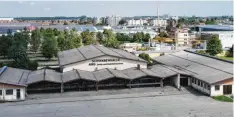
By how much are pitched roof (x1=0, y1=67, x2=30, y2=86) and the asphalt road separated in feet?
4.87

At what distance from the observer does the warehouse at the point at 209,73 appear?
1561 centimetres

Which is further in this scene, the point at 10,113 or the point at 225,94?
the point at 225,94

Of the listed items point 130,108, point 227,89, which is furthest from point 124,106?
point 227,89

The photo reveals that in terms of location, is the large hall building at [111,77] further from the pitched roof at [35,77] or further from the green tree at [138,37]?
the green tree at [138,37]

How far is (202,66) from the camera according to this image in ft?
63.2

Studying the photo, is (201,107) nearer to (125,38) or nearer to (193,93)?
(193,93)

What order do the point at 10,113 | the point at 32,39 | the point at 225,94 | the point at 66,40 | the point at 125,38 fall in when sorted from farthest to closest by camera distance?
the point at 125,38 < the point at 32,39 < the point at 66,40 < the point at 225,94 < the point at 10,113

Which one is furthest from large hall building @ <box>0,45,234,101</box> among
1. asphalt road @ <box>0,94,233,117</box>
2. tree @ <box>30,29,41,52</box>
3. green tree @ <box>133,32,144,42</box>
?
green tree @ <box>133,32,144,42</box>

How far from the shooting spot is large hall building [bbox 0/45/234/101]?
1563 centimetres

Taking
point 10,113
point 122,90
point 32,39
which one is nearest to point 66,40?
point 32,39

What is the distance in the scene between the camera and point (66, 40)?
32188mm

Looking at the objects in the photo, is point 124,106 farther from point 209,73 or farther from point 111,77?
point 209,73

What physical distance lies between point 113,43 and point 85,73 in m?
18.2

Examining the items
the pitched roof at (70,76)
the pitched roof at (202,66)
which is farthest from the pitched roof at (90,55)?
the pitched roof at (202,66)
